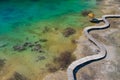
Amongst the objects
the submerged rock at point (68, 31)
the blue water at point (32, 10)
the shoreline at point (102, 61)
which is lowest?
the shoreline at point (102, 61)

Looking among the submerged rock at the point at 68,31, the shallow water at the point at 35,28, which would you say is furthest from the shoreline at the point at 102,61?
the submerged rock at the point at 68,31

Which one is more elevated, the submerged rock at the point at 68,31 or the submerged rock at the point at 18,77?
the submerged rock at the point at 68,31

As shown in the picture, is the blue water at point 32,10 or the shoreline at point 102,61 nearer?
the shoreline at point 102,61

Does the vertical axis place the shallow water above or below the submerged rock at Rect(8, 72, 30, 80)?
above

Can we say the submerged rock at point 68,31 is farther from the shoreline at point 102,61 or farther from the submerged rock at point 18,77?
the submerged rock at point 18,77

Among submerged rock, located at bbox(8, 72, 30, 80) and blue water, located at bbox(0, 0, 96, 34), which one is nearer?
submerged rock, located at bbox(8, 72, 30, 80)

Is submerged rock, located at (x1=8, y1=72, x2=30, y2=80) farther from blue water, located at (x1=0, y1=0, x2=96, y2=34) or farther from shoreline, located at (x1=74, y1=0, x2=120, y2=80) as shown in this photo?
blue water, located at (x1=0, y1=0, x2=96, y2=34)

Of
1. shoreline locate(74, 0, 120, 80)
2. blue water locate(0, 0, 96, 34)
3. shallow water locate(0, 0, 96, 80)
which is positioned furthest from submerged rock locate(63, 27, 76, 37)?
blue water locate(0, 0, 96, 34)
